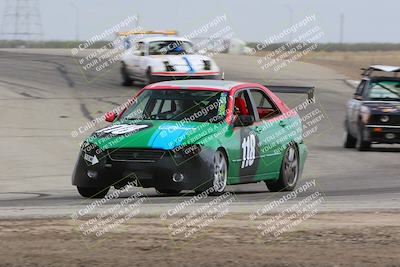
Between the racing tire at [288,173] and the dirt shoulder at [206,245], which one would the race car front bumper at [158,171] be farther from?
the dirt shoulder at [206,245]

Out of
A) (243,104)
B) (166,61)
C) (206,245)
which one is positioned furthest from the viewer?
(166,61)

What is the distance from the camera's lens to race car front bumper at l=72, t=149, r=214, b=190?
11.7 m

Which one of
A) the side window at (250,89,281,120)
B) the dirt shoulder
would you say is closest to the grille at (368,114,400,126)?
the side window at (250,89,281,120)

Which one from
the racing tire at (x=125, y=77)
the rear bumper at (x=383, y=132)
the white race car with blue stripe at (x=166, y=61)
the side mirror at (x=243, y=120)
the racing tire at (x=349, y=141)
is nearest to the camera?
the side mirror at (x=243, y=120)

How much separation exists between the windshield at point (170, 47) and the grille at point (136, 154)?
18388 millimetres

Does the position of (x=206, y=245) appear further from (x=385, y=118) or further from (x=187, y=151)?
(x=385, y=118)

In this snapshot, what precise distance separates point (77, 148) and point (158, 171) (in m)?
8.11

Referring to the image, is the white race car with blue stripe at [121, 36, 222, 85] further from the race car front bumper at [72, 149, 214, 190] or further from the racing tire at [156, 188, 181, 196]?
the race car front bumper at [72, 149, 214, 190]

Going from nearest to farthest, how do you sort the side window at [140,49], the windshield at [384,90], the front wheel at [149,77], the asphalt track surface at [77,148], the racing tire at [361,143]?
1. the asphalt track surface at [77,148]
2. the racing tire at [361,143]
3. the windshield at [384,90]
4. the front wheel at [149,77]
5. the side window at [140,49]

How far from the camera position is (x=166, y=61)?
29156 mm

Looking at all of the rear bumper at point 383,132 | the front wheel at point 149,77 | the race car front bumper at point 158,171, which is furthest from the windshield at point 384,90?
the race car front bumper at point 158,171

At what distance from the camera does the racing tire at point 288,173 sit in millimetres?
13594

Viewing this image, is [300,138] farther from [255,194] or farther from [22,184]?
[22,184]

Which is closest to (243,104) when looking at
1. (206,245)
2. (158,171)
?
(158,171)
